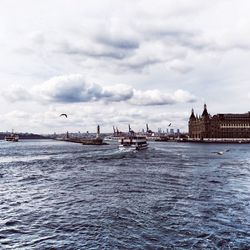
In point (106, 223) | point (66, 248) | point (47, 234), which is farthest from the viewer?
point (106, 223)

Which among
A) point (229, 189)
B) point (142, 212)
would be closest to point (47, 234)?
point (142, 212)

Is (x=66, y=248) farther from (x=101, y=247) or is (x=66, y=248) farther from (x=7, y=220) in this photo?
(x=7, y=220)

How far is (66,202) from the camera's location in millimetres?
28297

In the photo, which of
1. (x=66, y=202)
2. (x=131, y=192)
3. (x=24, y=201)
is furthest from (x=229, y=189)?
(x=24, y=201)

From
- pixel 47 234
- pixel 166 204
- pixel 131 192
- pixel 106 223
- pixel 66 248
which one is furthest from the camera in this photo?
pixel 131 192

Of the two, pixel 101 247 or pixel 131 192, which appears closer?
pixel 101 247

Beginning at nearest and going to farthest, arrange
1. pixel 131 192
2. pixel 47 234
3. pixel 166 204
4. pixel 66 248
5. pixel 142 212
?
pixel 66 248 < pixel 47 234 < pixel 142 212 < pixel 166 204 < pixel 131 192

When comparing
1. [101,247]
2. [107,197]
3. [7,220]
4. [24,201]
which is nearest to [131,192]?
[107,197]

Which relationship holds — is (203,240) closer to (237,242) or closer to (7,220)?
(237,242)

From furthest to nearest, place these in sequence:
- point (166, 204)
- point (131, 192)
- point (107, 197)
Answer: point (131, 192) → point (107, 197) → point (166, 204)

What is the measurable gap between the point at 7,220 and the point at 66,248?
701 cm

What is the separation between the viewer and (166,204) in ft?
88.3

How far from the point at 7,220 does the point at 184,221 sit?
1147cm

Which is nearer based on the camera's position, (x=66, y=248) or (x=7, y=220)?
(x=66, y=248)
